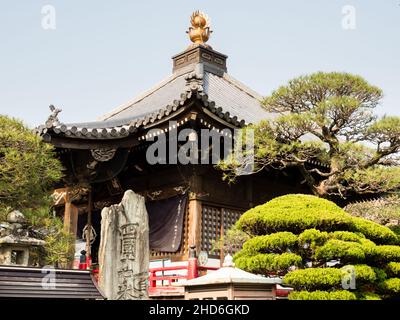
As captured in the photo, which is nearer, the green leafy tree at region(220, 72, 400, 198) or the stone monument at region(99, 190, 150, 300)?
the stone monument at region(99, 190, 150, 300)

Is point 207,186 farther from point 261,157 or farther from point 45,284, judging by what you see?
point 45,284

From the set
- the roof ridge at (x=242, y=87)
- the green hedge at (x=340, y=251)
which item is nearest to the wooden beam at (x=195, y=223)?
the green hedge at (x=340, y=251)

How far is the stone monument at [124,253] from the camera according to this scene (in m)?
7.92

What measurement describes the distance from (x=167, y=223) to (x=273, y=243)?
4.97 m

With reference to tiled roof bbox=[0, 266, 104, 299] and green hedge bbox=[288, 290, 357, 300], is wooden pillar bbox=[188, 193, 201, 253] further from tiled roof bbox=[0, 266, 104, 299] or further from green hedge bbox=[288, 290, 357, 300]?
tiled roof bbox=[0, 266, 104, 299]

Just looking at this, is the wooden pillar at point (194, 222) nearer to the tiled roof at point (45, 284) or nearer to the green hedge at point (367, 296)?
the green hedge at point (367, 296)

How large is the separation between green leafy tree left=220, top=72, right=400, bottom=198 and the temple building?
1.15m

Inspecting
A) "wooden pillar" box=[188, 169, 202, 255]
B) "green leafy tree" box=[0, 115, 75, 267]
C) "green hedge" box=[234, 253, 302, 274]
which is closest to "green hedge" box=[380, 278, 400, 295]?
"green hedge" box=[234, 253, 302, 274]

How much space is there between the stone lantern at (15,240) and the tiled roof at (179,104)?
9.37ft

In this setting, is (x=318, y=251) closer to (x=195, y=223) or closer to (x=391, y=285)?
(x=391, y=285)

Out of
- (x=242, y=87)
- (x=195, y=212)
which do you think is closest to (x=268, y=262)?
(x=195, y=212)

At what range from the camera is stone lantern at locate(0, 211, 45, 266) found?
1006 centimetres

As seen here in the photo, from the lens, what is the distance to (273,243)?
9.88 meters
